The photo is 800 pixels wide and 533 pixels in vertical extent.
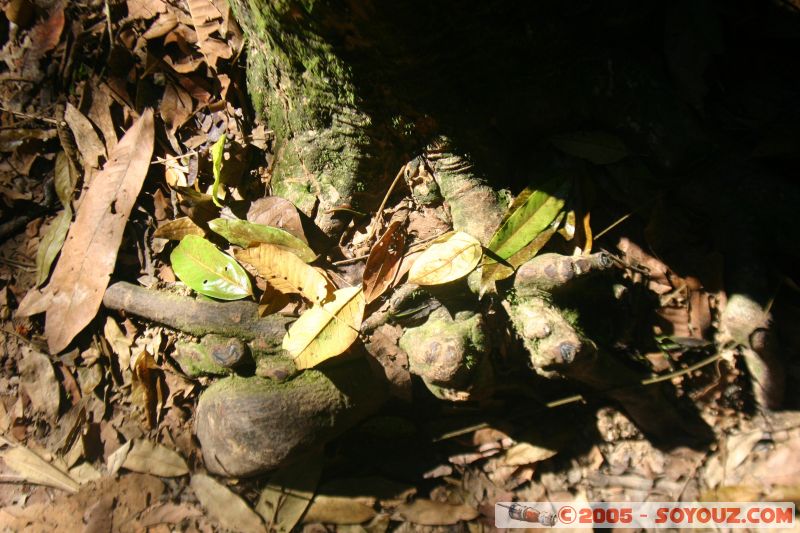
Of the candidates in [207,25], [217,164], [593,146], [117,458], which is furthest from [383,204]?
Answer: [117,458]

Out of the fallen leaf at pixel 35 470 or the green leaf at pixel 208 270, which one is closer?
the green leaf at pixel 208 270

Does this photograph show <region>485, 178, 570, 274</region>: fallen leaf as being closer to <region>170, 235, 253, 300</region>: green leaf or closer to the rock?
the rock

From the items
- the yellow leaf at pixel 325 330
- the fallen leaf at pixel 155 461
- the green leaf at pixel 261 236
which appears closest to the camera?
the yellow leaf at pixel 325 330

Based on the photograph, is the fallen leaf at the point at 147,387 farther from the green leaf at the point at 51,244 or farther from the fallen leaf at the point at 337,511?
the fallen leaf at the point at 337,511

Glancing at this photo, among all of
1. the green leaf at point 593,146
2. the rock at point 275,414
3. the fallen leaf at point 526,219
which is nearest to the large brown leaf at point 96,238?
the rock at point 275,414

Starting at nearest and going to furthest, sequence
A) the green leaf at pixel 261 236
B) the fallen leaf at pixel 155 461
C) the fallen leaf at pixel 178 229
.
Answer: the green leaf at pixel 261 236 → the fallen leaf at pixel 178 229 → the fallen leaf at pixel 155 461

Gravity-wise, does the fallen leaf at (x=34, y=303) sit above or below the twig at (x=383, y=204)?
below

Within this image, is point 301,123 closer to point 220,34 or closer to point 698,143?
point 220,34

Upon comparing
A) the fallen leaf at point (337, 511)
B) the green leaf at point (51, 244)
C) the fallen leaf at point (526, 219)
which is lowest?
the fallen leaf at point (337, 511)

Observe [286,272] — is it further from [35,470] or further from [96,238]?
[35,470]
